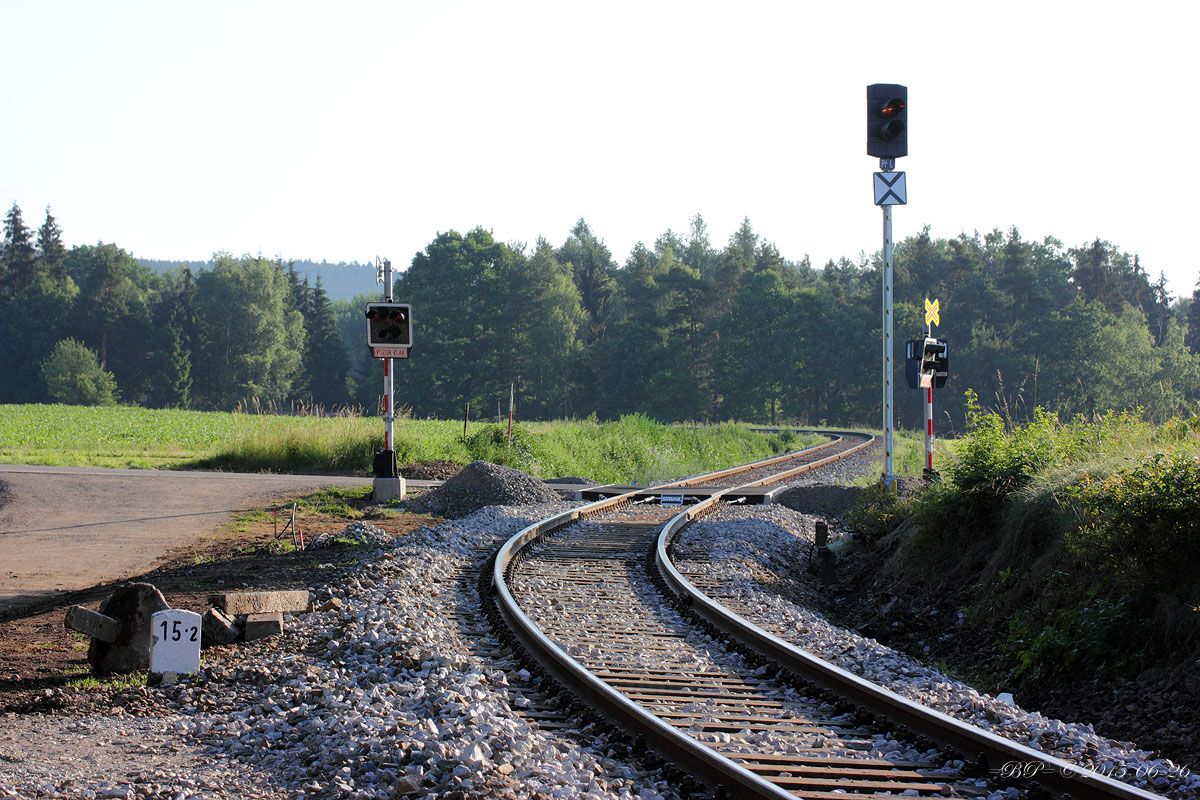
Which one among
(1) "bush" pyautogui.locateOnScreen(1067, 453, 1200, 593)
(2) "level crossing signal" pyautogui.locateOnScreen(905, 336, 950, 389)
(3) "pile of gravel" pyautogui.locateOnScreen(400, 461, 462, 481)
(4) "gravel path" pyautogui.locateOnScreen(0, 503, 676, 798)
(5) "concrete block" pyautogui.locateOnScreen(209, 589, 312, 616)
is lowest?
(3) "pile of gravel" pyautogui.locateOnScreen(400, 461, 462, 481)

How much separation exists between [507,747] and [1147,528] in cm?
495

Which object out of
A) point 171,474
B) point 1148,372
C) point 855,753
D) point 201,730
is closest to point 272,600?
point 201,730

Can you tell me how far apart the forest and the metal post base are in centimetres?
5315

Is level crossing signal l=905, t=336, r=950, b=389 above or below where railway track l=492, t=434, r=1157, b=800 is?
above

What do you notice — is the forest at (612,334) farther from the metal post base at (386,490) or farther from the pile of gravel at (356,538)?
the pile of gravel at (356,538)

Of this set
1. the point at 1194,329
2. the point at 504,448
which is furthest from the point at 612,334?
the point at 504,448

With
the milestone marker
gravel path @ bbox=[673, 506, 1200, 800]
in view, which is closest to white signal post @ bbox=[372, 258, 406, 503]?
gravel path @ bbox=[673, 506, 1200, 800]

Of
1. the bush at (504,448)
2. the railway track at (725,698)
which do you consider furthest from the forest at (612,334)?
the railway track at (725,698)

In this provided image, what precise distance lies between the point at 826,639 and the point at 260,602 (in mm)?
4298

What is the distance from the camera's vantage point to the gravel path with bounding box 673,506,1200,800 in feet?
18.7

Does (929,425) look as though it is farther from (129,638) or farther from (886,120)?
(129,638)

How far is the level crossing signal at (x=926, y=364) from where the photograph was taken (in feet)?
57.2

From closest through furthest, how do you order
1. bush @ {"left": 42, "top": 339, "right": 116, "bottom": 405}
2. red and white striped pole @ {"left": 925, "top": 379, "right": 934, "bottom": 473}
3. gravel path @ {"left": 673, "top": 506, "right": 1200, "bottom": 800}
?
gravel path @ {"left": 673, "top": 506, "right": 1200, "bottom": 800}, red and white striped pole @ {"left": 925, "top": 379, "right": 934, "bottom": 473}, bush @ {"left": 42, "top": 339, "right": 116, "bottom": 405}

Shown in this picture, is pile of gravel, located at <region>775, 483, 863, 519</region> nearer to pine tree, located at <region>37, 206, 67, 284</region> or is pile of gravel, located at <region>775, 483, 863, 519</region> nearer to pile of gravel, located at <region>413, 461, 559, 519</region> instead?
pile of gravel, located at <region>413, 461, 559, 519</region>
